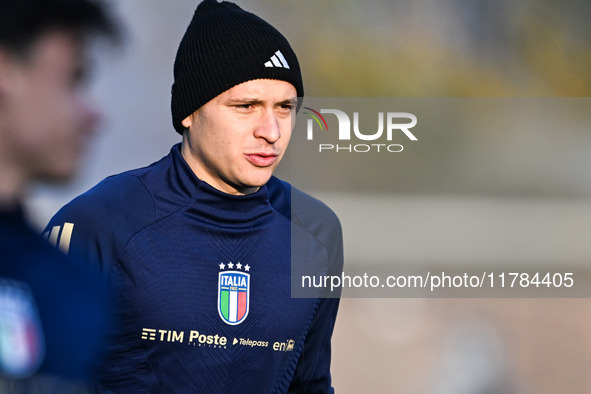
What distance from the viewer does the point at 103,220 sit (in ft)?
7.82

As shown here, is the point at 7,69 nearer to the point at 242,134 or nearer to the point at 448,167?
the point at 242,134

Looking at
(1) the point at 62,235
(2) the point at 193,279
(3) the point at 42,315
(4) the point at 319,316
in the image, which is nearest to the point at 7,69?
(3) the point at 42,315

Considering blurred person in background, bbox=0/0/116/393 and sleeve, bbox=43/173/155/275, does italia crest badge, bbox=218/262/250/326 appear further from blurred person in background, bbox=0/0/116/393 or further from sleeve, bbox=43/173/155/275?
blurred person in background, bbox=0/0/116/393

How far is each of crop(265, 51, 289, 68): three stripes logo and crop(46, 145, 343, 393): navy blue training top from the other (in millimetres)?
407

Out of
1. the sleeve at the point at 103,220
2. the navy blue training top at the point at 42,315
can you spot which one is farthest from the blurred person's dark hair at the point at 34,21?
the sleeve at the point at 103,220

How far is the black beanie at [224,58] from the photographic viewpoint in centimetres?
244

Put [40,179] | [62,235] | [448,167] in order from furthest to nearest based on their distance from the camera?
1. [448,167]
2. [62,235]
3. [40,179]

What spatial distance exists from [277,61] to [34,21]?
60.5 inches

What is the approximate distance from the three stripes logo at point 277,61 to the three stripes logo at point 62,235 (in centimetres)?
77

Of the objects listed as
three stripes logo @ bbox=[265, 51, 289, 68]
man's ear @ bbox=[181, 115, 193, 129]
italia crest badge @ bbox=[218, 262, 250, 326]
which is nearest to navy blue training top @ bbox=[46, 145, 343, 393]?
italia crest badge @ bbox=[218, 262, 250, 326]

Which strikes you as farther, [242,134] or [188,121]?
[188,121]

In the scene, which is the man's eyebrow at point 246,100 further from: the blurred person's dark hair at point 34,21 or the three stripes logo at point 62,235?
the blurred person's dark hair at point 34,21

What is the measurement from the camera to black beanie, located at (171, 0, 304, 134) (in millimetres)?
2443

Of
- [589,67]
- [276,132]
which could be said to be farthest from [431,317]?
[276,132]
